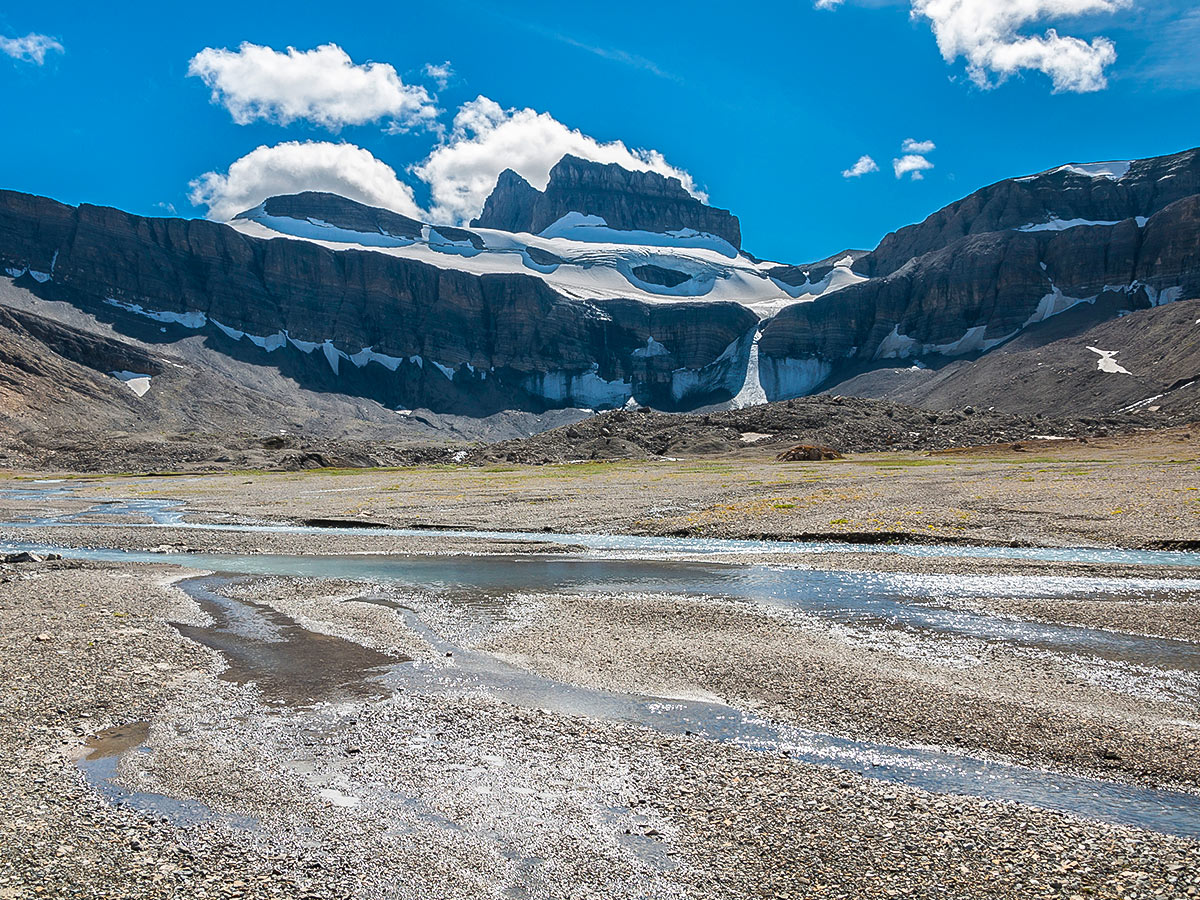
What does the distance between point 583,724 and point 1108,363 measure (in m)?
172

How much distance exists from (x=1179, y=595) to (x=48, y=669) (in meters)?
22.3

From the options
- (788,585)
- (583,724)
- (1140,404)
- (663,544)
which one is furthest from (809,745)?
(1140,404)

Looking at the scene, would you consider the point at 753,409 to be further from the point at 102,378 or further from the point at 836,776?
the point at 102,378

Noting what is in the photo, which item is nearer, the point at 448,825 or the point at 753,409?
the point at 448,825

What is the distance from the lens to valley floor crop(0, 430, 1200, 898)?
680 centimetres

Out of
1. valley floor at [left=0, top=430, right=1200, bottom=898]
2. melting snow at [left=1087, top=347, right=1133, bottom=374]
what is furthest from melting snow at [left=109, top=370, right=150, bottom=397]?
melting snow at [left=1087, top=347, right=1133, bottom=374]

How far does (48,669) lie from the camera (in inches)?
494

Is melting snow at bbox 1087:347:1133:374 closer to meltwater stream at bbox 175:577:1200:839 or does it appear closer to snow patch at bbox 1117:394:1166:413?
snow patch at bbox 1117:394:1166:413

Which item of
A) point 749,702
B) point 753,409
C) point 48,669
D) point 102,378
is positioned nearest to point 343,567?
point 48,669

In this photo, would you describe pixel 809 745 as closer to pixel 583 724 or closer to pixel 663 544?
pixel 583 724

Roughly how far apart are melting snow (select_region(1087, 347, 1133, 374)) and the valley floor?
5772 inches

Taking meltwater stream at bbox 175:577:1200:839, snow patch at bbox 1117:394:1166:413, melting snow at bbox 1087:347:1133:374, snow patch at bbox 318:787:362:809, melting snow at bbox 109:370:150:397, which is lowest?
snow patch at bbox 318:787:362:809

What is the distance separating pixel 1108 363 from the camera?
151625 mm

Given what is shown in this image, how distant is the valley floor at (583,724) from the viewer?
6801 millimetres
